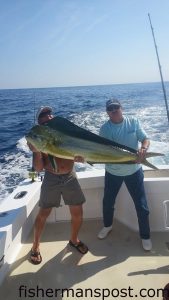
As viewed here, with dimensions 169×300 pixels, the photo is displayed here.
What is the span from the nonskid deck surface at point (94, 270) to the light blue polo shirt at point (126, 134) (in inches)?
29.8

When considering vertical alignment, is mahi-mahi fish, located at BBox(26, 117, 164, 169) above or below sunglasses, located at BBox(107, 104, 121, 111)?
below

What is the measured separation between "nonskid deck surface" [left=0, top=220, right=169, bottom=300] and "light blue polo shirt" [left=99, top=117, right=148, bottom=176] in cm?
76

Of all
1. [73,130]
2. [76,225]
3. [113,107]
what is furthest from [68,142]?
[76,225]

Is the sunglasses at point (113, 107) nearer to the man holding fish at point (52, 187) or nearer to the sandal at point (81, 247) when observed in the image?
the man holding fish at point (52, 187)

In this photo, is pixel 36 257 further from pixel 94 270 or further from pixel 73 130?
pixel 73 130

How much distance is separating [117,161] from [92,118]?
35.1 feet

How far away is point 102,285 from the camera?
2.63m

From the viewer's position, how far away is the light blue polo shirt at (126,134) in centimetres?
306

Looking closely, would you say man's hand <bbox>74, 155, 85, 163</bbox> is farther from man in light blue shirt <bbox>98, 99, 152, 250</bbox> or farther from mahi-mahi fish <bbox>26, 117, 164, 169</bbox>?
man in light blue shirt <bbox>98, 99, 152, 250</bbox>

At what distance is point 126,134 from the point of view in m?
3.06

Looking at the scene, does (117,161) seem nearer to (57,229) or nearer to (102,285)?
(102,285)

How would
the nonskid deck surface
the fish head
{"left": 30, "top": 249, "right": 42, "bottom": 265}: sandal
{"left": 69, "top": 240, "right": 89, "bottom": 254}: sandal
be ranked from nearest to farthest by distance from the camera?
the fish head < the nonskid deck surface < {"left": 30, "top": 249, "right": 42, "bottom": 265}: sandal < {"left": 69, "top": 240, "right": 89, "bottom": 254}: sandal

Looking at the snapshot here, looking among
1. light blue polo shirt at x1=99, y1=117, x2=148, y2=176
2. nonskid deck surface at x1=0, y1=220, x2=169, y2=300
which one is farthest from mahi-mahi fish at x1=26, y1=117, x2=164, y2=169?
nonskid deck surface at x1=0, y1=220, x2=169, y2=300

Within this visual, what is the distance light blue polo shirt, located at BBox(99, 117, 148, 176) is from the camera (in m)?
3.06
